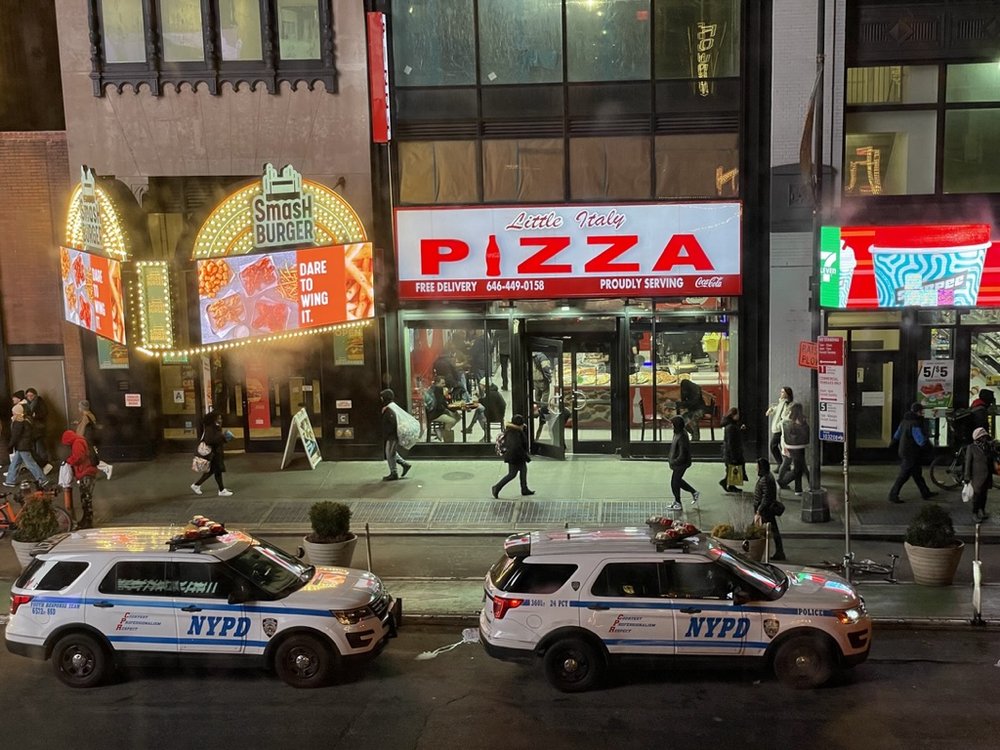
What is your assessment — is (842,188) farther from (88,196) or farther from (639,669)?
(88,196)

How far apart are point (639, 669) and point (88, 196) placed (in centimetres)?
1281

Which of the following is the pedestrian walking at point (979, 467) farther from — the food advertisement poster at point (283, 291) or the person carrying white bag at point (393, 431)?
the food advertisement poster at point (283, 291)

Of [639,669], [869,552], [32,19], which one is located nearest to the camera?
[639,669]

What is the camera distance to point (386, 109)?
1906cm

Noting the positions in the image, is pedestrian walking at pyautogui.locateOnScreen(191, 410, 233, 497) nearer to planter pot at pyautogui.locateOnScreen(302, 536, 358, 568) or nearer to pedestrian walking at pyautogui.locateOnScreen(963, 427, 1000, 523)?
planter pot at pyautogui.locateOnScreen(302, 536, 358, 568)

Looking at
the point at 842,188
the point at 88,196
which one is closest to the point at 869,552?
the point at 842,188

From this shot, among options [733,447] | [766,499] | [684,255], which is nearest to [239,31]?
[684,255]

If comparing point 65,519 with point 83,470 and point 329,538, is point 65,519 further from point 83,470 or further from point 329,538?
point 329,538

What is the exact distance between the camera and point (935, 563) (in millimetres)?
12789

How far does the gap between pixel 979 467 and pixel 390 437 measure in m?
9.91

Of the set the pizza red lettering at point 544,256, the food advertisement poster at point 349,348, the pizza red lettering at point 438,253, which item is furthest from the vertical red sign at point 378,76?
the food advertisement poster at point 349,348

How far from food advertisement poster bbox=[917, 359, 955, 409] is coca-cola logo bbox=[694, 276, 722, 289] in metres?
4.09

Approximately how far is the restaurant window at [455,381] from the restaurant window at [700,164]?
4.66 metres

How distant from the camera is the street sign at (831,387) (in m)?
13.9
